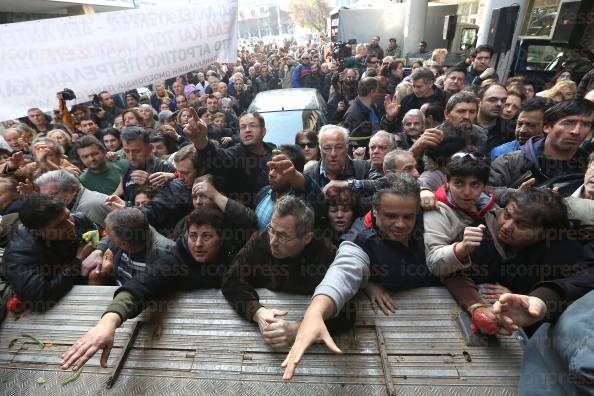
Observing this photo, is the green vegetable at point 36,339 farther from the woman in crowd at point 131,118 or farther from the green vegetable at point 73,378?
the woman in crowd at point 131,118

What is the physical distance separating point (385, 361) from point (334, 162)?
5.84 feet

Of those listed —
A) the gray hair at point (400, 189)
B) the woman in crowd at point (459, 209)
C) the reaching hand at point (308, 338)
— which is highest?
the gray hair at point (400, 189)

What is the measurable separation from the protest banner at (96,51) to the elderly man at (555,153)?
3.24m

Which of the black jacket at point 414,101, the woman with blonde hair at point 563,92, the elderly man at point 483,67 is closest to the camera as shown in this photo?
the woman with blonde hair at point 563,92

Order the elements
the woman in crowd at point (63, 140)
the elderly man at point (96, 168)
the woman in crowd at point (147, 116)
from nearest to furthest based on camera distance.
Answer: the elderly man at point (96, 168)
the woman in crowd at point (63, 140)
the woman in crowd at point (147, 116)

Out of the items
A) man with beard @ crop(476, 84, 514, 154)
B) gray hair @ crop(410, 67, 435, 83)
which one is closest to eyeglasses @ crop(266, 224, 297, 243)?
man with beard @ crop(476, 84, 514, 154)

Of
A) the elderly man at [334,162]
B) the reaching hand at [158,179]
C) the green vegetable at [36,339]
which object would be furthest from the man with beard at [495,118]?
the green vegetable at [36,339]

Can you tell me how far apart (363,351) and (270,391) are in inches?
19.5

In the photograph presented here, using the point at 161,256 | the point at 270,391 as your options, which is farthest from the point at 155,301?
the point at 270,391

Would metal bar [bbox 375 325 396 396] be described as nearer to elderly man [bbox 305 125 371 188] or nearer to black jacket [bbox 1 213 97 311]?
elderly man [bbox 305 125 371 188]

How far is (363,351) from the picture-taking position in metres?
1.66

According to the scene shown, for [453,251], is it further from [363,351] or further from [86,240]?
[86,240]

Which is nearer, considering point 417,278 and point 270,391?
point 270,391

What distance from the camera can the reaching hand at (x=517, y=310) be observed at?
1.40m
